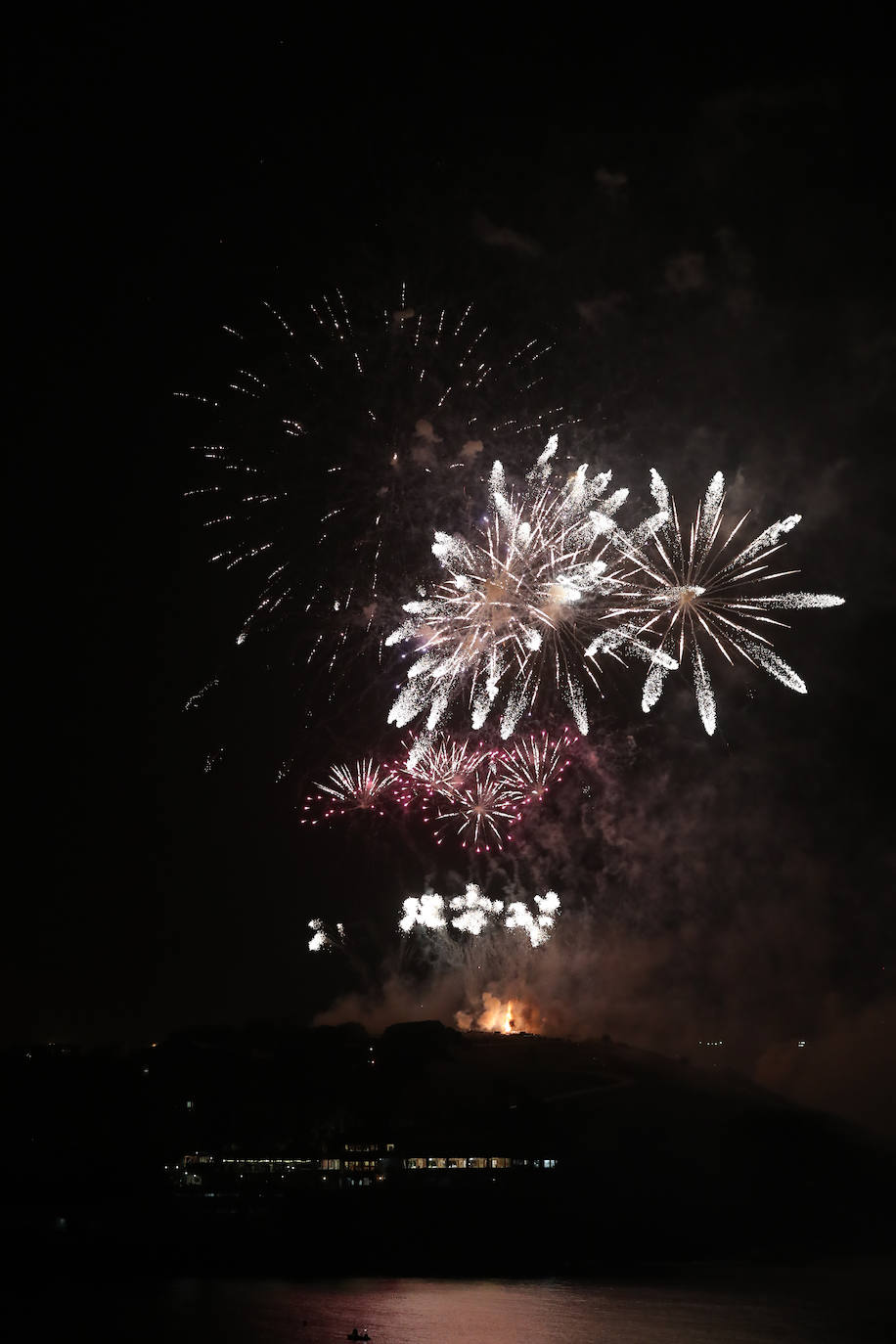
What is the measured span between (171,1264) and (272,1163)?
18295mm

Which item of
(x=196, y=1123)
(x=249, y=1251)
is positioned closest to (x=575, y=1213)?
(x=249, y=1251)

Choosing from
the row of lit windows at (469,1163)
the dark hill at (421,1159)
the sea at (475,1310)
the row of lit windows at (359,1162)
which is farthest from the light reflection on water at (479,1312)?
the row of lit windows at (359,1162)

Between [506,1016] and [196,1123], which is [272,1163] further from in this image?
[506,1016]

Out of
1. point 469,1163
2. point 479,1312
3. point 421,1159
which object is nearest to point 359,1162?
point 421,1159

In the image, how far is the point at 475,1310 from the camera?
2562 inches

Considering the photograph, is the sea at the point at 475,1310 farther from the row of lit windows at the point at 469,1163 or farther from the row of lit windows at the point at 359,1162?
the row of lit windows at the point at 359,1162

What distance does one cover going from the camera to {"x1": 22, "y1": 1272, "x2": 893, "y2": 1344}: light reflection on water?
5753 centimetres

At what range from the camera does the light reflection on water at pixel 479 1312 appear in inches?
2265

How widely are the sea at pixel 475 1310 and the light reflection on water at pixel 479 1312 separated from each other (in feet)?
0.28

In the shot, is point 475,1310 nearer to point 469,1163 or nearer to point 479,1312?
point 479,1312

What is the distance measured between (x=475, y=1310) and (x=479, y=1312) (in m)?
0.62

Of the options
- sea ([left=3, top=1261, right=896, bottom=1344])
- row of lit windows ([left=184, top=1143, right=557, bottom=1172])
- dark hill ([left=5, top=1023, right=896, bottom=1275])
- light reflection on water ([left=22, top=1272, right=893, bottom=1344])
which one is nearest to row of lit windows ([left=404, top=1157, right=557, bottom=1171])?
row of lit windows ([left=184, top=1143, right=557, bottom=1172])

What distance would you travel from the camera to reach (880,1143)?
104m

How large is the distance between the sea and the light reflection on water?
84mm
